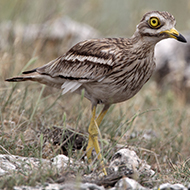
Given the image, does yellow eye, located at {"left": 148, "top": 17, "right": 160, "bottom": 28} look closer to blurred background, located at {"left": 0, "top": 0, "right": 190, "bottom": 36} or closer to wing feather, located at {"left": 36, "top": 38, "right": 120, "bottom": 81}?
wing feather, located at {"left": 36, "top": 38, "right": 120, "bottom": 81}

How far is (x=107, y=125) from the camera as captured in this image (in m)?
4.45

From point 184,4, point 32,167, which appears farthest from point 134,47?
point 184,4

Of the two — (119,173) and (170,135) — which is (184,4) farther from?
(119,173)

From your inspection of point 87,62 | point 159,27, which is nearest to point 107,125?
point 87,62

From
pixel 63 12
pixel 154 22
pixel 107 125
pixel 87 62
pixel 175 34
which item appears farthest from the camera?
A: pixel 63 12

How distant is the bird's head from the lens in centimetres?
321

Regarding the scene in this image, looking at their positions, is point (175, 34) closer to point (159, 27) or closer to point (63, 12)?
point (159, 27)

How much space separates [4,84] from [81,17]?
3409 millimetres

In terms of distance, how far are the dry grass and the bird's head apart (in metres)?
0.74

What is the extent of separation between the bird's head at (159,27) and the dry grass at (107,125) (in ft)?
2.43

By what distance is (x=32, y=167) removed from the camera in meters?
2.93

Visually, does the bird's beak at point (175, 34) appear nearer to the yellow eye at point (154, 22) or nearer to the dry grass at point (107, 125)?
the yellow eye at point (154, 22)

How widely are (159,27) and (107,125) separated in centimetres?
163

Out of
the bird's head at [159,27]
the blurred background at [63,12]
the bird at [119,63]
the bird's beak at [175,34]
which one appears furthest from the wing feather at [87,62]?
the blurred background at [63,12]
